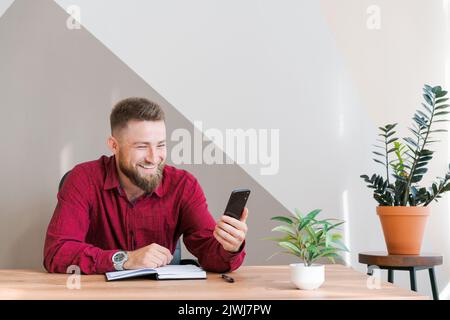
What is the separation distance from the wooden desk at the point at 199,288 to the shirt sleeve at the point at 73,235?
2.3 inches

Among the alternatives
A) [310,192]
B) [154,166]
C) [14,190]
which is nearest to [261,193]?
[310,192]

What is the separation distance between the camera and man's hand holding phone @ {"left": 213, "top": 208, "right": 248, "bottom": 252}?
1833 millimetres

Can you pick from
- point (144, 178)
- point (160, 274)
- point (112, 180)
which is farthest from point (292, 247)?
point (112, 180)

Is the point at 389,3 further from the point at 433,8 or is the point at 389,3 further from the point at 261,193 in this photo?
the point at 261,193

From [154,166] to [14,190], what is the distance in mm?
1256

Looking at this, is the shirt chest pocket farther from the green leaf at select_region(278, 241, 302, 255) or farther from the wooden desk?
the green leaf at select_region(278, 241, 302, 255)

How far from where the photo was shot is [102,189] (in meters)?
2.28

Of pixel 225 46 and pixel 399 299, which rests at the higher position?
pixel 225 46

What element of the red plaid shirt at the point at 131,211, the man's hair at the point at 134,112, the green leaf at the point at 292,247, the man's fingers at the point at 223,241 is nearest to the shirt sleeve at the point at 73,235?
the red plaid shirt at the point at 131,211

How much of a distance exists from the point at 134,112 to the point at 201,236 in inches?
21.8

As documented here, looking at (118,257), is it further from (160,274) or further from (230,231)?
(230,231)

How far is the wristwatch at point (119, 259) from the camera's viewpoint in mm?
1880

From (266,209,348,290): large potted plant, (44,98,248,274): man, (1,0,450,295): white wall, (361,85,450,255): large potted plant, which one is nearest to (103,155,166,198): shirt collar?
(44,98,248,274): man

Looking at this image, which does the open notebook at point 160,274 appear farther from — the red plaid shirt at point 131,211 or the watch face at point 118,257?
the red plaid shirt at point 131,211
